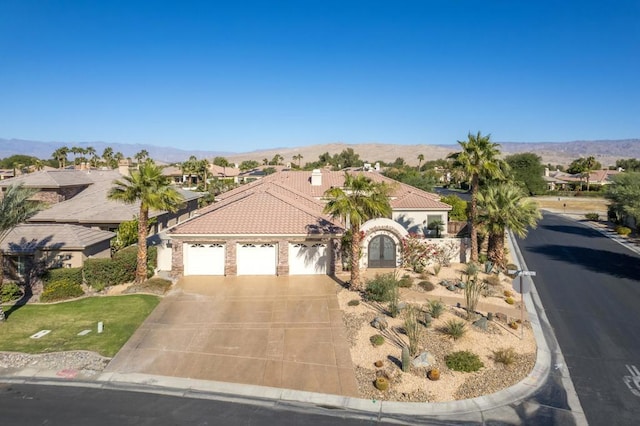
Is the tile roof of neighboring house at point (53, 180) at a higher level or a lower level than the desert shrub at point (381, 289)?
higher

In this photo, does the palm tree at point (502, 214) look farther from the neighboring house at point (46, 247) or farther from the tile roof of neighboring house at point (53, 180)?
the tile roof of neighboring house at point (53, 180)

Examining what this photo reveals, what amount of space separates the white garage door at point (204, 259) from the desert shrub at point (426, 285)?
1197 centimetres

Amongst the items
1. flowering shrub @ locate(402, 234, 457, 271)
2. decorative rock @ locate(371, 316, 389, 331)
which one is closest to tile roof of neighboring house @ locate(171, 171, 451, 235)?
flowering shrub @ locate(402, 234, 457, 271)

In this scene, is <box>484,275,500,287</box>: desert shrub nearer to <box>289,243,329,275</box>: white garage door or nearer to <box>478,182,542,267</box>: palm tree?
<box>478,182,542,267</box>: palm tree

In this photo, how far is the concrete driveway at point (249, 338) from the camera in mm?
14094

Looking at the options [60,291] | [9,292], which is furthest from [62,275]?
[9,292]

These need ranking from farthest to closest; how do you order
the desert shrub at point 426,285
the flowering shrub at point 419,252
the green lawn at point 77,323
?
the flowering shrub at point 419,252 < the desert shrub at point 426,285 < the green lawn at point 77,323

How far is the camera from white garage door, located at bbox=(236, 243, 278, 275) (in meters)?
25.1

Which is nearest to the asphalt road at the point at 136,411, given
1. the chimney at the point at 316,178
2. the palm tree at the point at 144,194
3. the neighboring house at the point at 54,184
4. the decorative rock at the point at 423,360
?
the decorative rock at the point at 423,360

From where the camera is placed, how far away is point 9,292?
21.4 meters

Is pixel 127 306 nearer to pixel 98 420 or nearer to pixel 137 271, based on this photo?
pixel 137 271

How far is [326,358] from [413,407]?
3912 mm

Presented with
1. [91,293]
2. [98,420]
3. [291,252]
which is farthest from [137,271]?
[98,420]

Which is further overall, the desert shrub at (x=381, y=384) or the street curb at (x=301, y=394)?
the desert shrub at (x=381, y=384)
